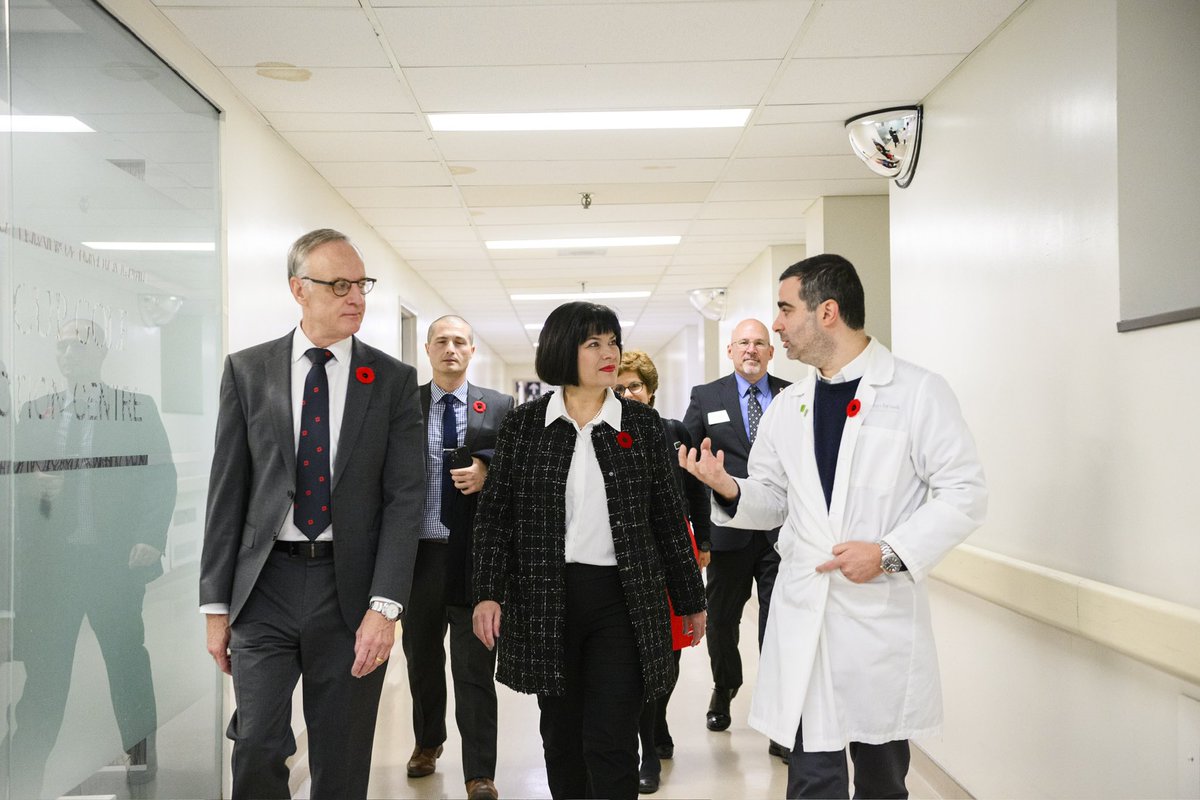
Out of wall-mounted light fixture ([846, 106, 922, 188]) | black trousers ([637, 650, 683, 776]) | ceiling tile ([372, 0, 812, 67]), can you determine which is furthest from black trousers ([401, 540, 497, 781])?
wall-mounted light fixture ([846, 106, 922, 188])

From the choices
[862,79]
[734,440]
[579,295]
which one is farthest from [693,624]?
[579,295]

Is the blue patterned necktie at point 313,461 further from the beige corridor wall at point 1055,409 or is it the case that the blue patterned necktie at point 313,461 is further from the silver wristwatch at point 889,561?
the beige corridor wall at point 1055,409

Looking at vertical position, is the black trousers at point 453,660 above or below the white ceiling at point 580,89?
below

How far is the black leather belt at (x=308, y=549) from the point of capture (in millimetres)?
2365

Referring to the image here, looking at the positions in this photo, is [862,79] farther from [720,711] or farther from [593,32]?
[720,711]

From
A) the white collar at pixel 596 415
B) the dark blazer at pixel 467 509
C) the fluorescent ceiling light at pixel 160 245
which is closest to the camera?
the white collar at pixel 596 415

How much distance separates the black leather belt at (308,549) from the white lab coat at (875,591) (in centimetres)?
113

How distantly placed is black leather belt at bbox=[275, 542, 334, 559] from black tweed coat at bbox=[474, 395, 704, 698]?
1.44 feet

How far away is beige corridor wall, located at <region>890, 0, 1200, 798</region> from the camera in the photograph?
2574mm

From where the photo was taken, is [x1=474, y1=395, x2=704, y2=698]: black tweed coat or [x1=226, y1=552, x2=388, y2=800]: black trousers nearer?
[x1=226, y1=552, x2=388, y2=800]: black trousers

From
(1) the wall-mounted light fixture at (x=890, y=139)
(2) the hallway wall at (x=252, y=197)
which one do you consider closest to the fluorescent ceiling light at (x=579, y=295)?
(2) the hallway wall at (x=252, y=197)

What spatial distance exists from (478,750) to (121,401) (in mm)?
1814

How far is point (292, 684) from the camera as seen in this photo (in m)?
2.40

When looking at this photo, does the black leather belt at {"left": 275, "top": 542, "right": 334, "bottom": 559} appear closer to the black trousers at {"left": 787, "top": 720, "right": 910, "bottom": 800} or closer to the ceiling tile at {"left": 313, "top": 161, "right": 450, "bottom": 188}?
the black trousers at {"left": 787, "top": 720, "right": 910, "bottom": 800}
